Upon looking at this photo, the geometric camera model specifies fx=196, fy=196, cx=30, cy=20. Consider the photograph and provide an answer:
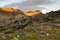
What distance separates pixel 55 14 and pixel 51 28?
20.8ft

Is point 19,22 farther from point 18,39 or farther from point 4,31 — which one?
point 18,39

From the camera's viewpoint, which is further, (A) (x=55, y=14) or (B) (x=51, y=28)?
(A) (x=55, y=14)

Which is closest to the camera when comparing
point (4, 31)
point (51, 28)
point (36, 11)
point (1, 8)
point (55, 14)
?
point (4, 31)

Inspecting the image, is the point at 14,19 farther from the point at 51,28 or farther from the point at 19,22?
the point at 51,28

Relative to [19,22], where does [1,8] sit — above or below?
above

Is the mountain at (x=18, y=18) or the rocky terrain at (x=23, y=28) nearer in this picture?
the rocky terrain at (x=23, y=28)

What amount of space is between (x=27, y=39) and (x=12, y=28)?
12.5 ft

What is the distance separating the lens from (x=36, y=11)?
3025 cm

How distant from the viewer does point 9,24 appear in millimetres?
21375

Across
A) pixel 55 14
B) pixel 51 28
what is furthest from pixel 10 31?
pixel 55 14

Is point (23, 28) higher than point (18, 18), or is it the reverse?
point (18, 18)

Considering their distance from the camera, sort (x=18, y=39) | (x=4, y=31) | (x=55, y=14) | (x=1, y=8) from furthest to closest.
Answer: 1. (x=55, y=14)
2. (x=1, y=8)
3. (x=4, y=31)
4. (x=18, y=39)

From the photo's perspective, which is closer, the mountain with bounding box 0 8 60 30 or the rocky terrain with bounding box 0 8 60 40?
the rocky terrain with bounding box 0 8 60 40

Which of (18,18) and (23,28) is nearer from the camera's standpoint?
(23,28)
